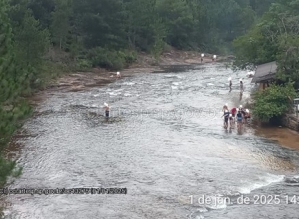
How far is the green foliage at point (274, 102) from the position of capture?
31.6m

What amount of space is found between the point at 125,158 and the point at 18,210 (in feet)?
25.0

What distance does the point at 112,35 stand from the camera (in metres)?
Result: 61.4

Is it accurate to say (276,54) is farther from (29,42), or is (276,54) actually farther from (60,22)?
(60,22)

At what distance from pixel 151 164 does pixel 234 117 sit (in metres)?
10.7

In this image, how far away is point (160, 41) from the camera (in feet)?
233

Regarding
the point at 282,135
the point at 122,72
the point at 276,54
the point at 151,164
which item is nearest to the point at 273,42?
the point at 276,54

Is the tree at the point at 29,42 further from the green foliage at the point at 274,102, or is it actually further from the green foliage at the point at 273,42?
the green foliage at the point at 274,102

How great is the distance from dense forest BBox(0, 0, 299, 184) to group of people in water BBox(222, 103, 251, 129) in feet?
17.3

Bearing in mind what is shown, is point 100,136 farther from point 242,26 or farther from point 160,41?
point 242,26

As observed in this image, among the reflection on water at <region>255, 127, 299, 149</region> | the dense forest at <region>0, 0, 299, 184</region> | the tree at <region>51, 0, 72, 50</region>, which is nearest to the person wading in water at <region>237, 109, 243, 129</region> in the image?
the reflection on water at <region>255, 127, 299, 149</region>

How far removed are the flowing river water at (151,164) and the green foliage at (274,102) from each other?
1301mm

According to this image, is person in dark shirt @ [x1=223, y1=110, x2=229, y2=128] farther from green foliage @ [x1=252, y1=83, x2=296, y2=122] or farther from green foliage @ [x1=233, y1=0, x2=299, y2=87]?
green foliage @ [x1=233, y1=0, x2=299, y2=87]

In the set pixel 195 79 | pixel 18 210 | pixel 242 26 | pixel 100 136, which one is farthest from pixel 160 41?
pixel 18 210

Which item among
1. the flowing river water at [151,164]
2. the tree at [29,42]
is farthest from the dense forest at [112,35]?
the flowing river water at [151,164]
